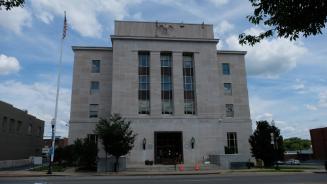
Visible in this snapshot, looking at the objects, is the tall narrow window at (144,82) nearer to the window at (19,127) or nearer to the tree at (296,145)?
the window at (19,127)

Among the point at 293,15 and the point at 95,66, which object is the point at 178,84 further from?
the point at 293,15

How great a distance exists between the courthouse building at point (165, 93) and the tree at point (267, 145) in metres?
4.00

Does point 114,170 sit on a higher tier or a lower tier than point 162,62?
lower

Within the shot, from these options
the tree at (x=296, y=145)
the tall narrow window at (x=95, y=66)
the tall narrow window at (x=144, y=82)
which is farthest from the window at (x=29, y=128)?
the tree at (x=296, y=145)

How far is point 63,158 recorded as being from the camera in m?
47.6

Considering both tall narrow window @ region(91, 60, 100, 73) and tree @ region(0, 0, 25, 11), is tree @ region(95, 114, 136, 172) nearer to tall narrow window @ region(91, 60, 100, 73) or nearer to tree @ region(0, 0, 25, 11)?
tall narrow window @ region(91, 60, 100, 73)

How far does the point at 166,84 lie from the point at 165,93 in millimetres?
1476

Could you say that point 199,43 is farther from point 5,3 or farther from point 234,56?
point 5,3

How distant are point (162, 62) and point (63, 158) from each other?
68.9 ft

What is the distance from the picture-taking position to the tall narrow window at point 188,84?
50.0 metres

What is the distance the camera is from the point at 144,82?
164 ft

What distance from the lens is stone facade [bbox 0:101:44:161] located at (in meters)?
48.5

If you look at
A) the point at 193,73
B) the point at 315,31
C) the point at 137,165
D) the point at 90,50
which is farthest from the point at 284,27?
the point at 90,50

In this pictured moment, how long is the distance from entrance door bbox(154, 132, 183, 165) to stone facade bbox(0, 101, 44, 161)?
2292cm
